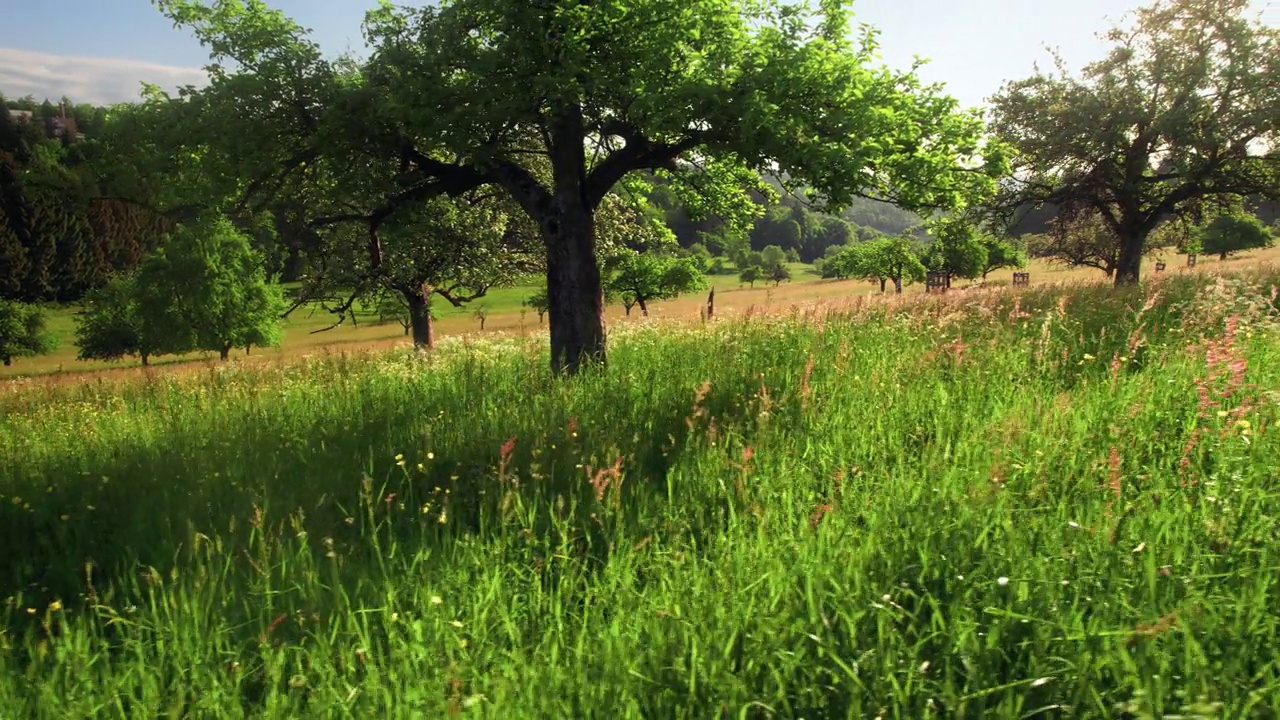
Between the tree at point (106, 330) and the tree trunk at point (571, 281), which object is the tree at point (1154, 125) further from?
the tree at point (106, 330)

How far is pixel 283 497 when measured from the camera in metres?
4.25

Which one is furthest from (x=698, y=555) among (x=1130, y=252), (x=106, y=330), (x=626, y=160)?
(x=106, y=330)

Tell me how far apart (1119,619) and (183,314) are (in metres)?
49.7

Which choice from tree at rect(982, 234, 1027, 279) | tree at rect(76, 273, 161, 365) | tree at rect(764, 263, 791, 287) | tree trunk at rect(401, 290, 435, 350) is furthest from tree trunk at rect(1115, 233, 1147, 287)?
tree at rect(764, 263, 791, 287)

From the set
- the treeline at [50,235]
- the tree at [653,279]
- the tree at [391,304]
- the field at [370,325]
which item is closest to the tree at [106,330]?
the field at [370,325]

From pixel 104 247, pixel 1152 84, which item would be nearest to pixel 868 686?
pixel 1152 84

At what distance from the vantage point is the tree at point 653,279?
171 ft

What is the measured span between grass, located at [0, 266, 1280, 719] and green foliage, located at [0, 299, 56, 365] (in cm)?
6149

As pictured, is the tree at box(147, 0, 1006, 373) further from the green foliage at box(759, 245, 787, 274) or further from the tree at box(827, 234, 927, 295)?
the green foliage at box(759, 245, 787, 274)

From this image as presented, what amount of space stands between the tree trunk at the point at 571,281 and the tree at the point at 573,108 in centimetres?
2

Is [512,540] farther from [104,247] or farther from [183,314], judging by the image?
[104,247]

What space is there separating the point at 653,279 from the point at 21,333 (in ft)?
161

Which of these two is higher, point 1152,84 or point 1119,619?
point 1152,84

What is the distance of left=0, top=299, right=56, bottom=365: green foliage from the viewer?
50094 mm
